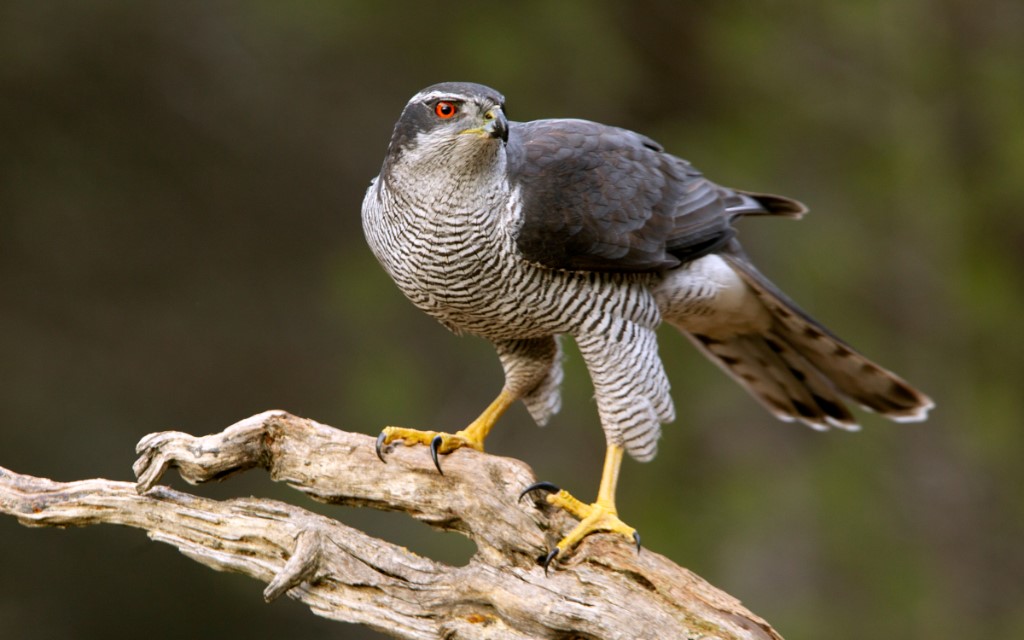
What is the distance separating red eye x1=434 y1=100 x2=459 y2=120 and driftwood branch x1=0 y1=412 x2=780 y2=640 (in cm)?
117

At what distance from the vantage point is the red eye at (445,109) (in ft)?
12.2

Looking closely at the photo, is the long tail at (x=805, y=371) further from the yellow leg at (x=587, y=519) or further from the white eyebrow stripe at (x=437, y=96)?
the white eyebrow stripe at (x=437, y=96)

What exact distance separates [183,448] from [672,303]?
81.2 inches

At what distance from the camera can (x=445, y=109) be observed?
375 cm

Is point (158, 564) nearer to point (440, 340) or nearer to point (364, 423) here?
point (364, 423)

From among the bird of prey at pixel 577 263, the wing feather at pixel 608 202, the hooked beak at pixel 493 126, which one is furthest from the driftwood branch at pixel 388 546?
the hooked beak at pixel 493 126

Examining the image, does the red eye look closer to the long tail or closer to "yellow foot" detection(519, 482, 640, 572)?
"yellow foot" detection(519, 482, 640, 572)

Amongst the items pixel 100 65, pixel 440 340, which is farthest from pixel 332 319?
pixel 100 65

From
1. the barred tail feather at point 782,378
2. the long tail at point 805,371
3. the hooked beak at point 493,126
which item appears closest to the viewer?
the hooked beak at point 493,126

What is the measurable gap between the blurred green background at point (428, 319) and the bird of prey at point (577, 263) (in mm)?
2538

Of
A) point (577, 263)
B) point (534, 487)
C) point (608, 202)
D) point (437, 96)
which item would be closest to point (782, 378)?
point (608, 202)

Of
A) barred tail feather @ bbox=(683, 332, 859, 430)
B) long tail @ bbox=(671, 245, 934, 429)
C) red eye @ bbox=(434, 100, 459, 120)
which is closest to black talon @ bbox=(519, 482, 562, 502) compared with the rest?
red eye @ bbox=(434, 100, 459, 120)

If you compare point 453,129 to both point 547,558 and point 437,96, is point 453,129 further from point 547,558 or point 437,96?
point 547,558

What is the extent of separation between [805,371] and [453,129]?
7.54 feet
